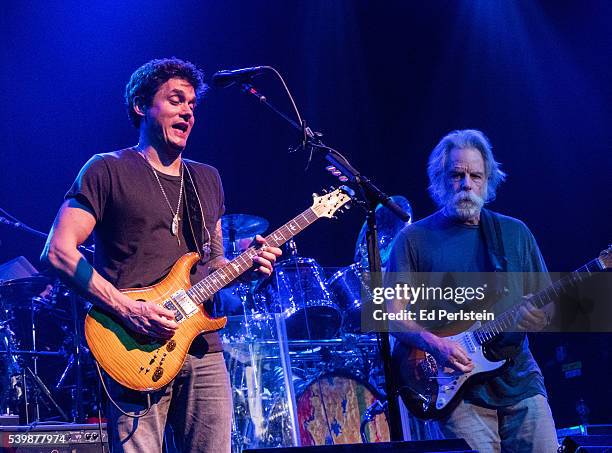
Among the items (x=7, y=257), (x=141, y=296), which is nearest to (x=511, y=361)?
(x=141, y=296)

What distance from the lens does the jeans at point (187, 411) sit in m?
3.18

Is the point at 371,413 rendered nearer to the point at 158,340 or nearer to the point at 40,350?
the point at 158,340

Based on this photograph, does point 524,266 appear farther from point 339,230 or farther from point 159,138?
point 339,230

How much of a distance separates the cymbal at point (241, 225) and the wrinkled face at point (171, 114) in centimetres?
320

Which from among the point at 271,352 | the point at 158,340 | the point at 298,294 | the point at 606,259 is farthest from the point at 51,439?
the point at 606,259

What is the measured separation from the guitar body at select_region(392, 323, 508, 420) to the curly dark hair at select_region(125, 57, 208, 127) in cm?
187

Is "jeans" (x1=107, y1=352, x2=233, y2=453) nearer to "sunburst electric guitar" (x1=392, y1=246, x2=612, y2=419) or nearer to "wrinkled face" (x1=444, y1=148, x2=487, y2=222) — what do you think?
"sunburst electric guitar" (x1=392, y1=246, x2=612, y2=419)

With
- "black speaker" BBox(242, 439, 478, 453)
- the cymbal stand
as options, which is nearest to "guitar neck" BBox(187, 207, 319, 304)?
"black speaker" BBox(242, 439, 478, 453)

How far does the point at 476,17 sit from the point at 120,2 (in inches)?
151

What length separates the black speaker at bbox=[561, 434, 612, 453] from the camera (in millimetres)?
2730

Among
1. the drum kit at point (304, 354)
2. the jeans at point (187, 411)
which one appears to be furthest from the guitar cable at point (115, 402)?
the drum kit at point (304, 354)

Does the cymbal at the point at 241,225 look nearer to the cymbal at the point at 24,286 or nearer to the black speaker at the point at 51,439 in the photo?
the cymbal at the point at 24,286

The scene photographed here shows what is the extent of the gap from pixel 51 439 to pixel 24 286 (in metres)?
2.63

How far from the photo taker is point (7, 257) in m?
8.38
